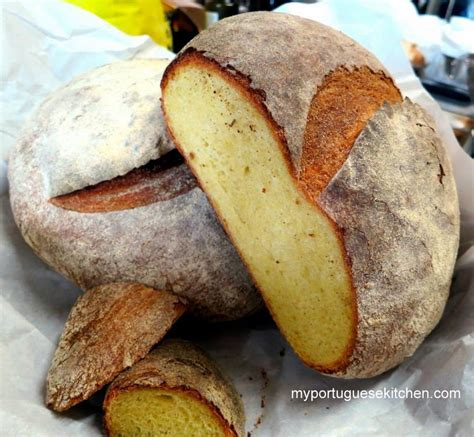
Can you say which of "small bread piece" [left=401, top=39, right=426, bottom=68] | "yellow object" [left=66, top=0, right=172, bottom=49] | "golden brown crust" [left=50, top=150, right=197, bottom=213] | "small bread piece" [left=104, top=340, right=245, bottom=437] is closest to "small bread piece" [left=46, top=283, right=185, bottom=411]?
"small bread piece" [left=104, top=340, right=245, bottom=437]

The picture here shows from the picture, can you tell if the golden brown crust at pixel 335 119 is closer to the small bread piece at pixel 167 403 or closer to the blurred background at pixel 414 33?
the small bread piece at pixel 167 403

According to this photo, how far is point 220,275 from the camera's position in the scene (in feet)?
3.58

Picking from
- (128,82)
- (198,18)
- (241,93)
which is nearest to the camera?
(241,93)

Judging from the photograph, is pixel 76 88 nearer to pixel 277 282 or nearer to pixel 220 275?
pixel 220 275

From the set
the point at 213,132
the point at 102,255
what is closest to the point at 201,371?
the point at 102,255

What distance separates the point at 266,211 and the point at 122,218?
1.00 feet

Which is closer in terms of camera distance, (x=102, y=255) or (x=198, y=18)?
(x=102, y=255)

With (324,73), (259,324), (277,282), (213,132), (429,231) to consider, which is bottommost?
(259,324)

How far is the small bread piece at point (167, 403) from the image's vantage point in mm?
884

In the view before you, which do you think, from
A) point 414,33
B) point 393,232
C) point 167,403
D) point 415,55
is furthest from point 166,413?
point 414,33

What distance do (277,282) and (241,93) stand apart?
1.12 feet

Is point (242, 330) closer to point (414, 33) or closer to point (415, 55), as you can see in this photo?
point (415, 55)

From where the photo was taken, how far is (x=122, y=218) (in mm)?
1065

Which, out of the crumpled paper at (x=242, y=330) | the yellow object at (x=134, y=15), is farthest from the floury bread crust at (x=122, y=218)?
the yellow object at (x=134, y=15)
